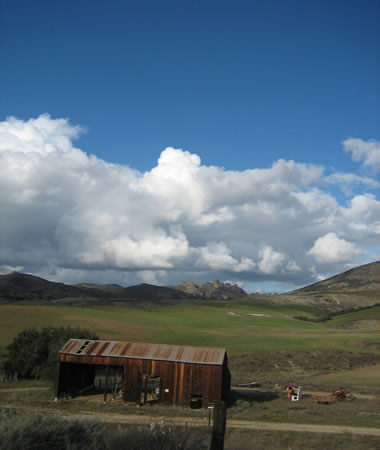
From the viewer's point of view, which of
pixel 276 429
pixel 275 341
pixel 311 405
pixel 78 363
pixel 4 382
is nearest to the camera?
pixel 276 429

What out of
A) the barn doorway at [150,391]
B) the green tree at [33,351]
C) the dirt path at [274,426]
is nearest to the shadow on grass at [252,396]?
the barn doorway at [150,391]

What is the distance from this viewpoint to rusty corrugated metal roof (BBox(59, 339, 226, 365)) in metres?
30.4

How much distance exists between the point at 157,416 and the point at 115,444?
61.7ft

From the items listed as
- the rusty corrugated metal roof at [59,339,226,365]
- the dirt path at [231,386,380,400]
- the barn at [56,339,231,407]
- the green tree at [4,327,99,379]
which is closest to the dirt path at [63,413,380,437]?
the barn at [56,339,231,407]

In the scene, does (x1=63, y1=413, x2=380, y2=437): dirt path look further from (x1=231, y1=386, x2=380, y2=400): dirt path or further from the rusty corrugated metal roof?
(x1=231, y1=386, x2=380, y2=400): dirt path

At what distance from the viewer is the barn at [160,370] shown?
29.3 meters

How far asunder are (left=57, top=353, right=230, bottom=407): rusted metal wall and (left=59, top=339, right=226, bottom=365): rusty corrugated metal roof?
33 centimetres

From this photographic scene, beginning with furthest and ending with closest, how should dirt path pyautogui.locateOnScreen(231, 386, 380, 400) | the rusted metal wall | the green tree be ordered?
the green tree < dirt path pyautogui.locateOnScreen(231, 386, 380, 400) < the rusted metal wall

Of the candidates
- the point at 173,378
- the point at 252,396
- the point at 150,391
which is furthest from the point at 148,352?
the point at 252,396

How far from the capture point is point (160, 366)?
1190 inches

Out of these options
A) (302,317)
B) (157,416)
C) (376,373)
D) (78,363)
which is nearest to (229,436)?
(157,416)

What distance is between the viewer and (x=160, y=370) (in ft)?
98.9

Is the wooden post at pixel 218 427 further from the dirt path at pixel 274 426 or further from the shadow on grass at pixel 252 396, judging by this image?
the shadow on grass at pixel 252 396

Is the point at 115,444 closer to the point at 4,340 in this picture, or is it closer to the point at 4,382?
the point at 4,382
